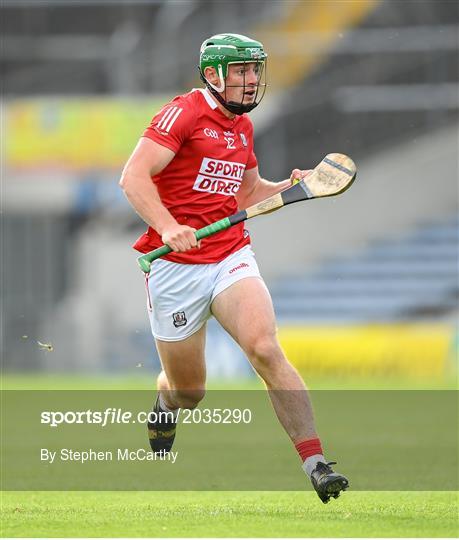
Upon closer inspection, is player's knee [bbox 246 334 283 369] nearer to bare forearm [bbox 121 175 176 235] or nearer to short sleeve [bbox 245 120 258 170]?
bare forearm [bbox 121 175 176 235]

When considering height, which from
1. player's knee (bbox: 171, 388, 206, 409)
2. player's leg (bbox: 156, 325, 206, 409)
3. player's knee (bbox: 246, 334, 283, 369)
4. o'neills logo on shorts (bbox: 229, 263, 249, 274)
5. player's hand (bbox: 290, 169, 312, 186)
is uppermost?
player's hand (bbox: 290, 169, 312, 186)

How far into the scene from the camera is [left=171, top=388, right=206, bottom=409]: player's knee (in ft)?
26.0

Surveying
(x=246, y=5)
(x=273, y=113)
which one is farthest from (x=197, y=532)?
(x=246, y=5)

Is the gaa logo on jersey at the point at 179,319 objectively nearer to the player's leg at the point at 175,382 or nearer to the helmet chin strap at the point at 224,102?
the player's leg at the point at 175,382

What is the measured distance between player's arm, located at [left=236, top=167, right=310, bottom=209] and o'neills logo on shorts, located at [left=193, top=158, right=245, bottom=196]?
30 cm

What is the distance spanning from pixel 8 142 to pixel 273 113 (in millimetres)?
4256

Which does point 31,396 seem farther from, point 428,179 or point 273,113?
point 428,179

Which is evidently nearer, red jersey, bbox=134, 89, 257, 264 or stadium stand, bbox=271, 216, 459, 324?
red jersey, bbox=134, 89, 257, 264

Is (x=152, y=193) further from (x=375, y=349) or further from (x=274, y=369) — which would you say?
(x=375, y=349)

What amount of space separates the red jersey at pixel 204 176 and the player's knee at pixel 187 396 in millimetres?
874

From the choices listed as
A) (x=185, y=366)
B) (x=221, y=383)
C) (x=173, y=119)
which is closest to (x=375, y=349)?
(x=221, y=383)

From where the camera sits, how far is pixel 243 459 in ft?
32.0

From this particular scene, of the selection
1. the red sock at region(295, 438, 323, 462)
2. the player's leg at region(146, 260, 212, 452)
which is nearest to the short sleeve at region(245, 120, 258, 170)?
the player's leg at region(146, 260, 212, 452)

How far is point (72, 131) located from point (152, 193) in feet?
49.2
